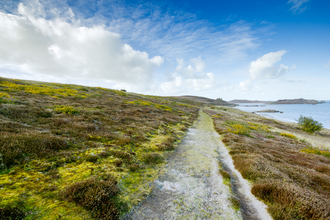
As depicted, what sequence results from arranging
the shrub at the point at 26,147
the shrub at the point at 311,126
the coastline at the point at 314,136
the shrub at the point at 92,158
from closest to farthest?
the shrub at the point at 26,147
the shrub at the point at 92,158
the coastline at the point at 314,136
the shrub at the point at 311,126

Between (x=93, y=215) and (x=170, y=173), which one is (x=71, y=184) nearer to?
(x=93, y=215)

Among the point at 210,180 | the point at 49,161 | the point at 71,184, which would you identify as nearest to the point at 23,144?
the point at 49,161

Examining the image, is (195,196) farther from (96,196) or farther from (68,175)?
(68,175)

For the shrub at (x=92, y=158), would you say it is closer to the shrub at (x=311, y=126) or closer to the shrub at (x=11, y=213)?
the shrub at (x=11, y=213)

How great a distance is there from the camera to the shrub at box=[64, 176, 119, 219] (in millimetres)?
4340

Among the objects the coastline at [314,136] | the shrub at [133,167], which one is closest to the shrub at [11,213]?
the shrub at [133,167]

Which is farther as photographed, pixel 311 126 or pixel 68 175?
pixel 311 126

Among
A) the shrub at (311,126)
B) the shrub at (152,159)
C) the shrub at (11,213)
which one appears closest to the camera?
the shrub at (11,213)

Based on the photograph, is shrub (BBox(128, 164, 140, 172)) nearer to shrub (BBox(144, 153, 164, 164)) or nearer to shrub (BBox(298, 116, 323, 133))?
shrub (BBox(144, 153, 164, 164))

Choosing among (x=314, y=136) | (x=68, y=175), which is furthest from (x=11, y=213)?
(x=314, y=136)

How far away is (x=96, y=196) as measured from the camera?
179 inches

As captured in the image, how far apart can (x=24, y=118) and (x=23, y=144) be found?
5.98 m

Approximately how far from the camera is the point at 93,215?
4172mm

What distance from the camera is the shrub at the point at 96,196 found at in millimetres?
4340
